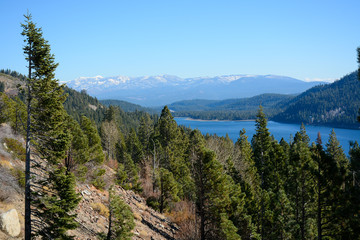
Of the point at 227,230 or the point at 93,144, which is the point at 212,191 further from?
the point at 93,144

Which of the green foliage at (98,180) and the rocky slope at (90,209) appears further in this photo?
the green foliage at (98,180)

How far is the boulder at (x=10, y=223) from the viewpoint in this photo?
11794 millimetres

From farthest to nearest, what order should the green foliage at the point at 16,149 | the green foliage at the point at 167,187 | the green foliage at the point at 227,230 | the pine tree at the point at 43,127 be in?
the green foliage at the point at 167,187 → the green foliage at the point at 227,230 → the green foliage at the point at 16,149 → the pine tree at the point at 43,127

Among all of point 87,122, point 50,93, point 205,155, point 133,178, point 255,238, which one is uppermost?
point 50,93

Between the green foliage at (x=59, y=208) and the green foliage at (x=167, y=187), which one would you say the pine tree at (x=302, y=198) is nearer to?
the green foliage at (x=167, y=187)

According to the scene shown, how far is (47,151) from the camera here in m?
12.9

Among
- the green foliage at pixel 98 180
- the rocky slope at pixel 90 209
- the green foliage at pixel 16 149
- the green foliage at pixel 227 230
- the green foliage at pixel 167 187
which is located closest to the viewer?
the rocky slope at pixel 90 209

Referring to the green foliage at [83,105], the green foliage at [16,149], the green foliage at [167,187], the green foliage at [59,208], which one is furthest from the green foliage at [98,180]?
the green foliage at [83,105]

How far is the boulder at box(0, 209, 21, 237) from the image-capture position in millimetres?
11794

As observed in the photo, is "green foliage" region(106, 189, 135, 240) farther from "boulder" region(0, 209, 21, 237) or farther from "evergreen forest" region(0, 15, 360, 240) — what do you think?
"boulder" region(0, 209, 21, 237)

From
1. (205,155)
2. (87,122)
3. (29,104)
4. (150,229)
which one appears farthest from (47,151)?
(87,122)

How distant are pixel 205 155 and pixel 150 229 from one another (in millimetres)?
8516

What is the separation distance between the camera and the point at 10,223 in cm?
1203

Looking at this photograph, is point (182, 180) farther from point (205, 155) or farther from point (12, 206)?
point (12, 206)
